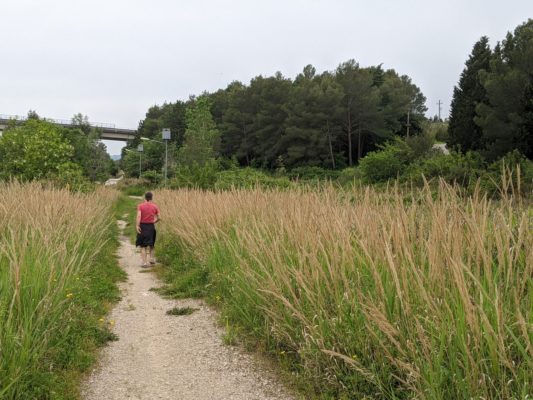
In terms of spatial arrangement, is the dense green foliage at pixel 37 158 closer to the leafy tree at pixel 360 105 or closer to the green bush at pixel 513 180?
the green bush at pixel 513 180

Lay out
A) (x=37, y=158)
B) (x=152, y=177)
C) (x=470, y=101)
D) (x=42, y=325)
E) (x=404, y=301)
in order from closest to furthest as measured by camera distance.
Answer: (x=404, y=301), (x=42, y=325), (x=37, y=158), (x=470, y=101), (x=152, y=177)

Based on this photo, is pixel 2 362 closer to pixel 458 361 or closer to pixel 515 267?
pixel 458 361

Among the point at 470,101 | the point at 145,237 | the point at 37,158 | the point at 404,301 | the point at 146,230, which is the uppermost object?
the point at 470,101

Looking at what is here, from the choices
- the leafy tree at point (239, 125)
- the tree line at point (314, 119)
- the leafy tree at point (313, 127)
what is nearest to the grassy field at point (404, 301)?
the tree line at point (314, 119)

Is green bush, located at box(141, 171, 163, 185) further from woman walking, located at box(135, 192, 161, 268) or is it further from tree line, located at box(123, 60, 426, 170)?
woman walking, located at box(135, 192, 161, 268)

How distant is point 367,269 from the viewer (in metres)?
3.71

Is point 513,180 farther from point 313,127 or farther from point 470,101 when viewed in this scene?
point 313,127

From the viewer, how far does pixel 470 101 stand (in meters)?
42.6

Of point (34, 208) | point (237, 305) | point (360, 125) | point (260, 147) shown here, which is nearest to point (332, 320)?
point (237, 305)

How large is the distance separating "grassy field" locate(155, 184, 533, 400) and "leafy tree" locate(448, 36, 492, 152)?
32.8 meters

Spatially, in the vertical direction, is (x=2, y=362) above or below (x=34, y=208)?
below

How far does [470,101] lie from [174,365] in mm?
44853

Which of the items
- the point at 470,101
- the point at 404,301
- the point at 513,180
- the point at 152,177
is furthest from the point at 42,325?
the point at 152,177

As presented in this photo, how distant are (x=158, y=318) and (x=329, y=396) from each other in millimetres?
3264
